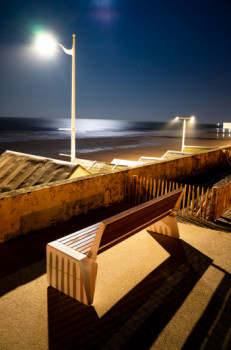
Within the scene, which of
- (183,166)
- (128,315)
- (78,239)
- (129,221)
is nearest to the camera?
(128,315)

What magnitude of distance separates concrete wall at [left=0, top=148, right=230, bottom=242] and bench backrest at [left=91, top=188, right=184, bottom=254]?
195 centimetres

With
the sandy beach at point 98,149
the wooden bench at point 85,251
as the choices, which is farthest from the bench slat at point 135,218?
the sandy beach at point 98,149

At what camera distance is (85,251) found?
304 cm

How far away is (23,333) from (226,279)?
245 centimetres

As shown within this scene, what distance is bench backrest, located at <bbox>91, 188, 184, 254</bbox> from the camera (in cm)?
273

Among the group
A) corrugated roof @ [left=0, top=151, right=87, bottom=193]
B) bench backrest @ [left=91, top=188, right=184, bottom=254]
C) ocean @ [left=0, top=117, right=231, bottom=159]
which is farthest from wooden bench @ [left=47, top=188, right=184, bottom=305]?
ocean @ [left=0, top=117, right=231, bottom=159]

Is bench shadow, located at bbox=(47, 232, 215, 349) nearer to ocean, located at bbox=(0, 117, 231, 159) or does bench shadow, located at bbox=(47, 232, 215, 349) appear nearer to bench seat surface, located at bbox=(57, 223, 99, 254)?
bench seat surface, located at bbox=(57, 223, 99, 254)

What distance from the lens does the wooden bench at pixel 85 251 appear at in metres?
2.82

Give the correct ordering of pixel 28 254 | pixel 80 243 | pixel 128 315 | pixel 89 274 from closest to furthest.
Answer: pixel 128 315 < pixel 89 274 < pixel 80 243 < pixel 28 254

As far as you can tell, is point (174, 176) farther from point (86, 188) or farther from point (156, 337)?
point (156, 337)

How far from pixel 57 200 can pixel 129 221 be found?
2198 mm

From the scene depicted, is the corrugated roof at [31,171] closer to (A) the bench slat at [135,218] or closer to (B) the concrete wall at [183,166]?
(B) the concrete wall at [183,166]

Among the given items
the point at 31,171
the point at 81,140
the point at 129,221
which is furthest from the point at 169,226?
the point at 81,140

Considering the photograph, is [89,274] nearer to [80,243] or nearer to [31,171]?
[80,243]
